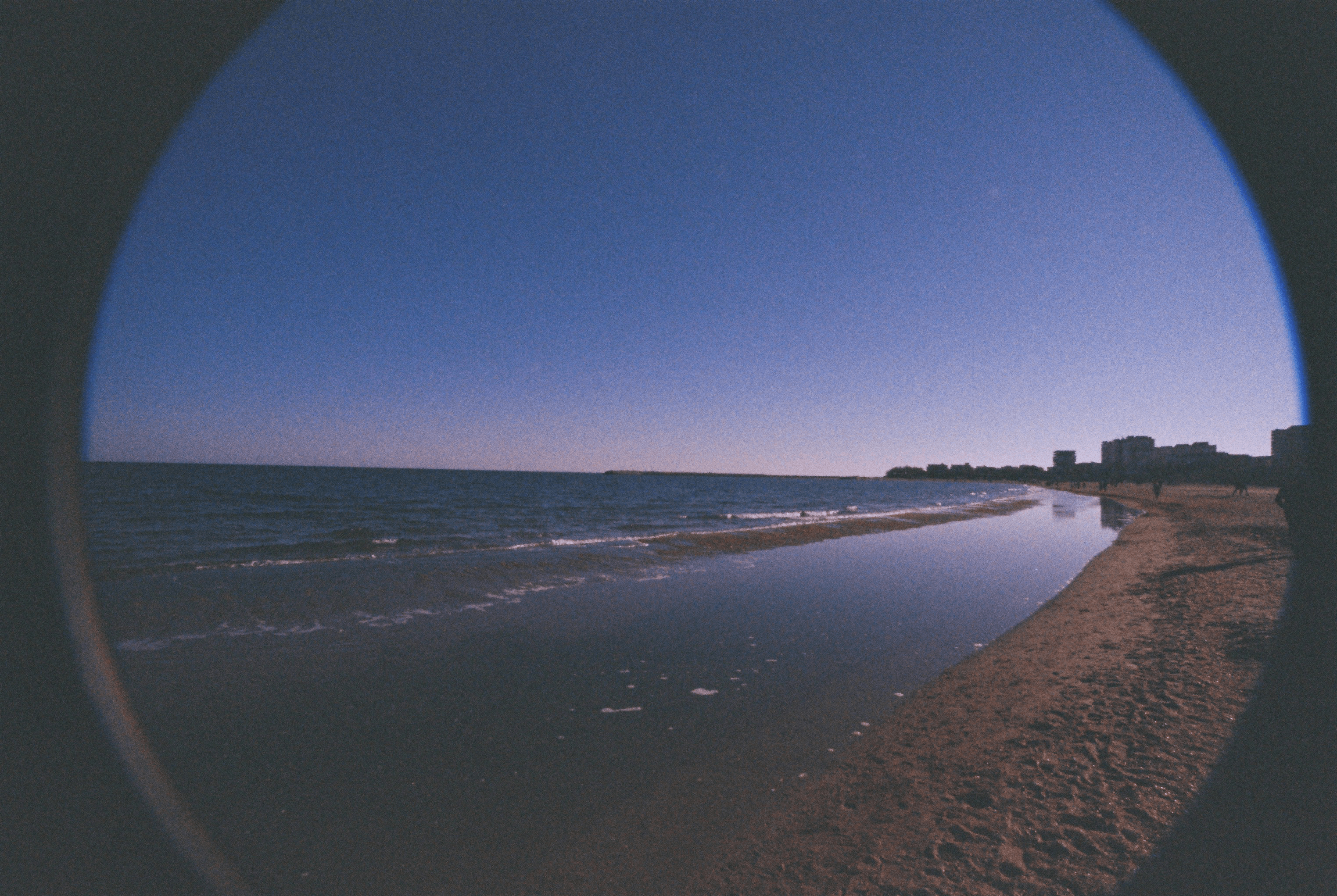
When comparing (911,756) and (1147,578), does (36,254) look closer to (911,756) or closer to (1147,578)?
(911,756)

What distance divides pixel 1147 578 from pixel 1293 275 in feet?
39.1

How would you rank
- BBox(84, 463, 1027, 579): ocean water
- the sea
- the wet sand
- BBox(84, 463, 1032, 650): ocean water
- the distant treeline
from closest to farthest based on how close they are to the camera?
the wet sand → the sea → BBox(84, 463, 1032, 650): ocean water → BBox(84, 463, 1027, 579): ocean water → the distant treeline

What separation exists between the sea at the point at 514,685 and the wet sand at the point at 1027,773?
0.44 m

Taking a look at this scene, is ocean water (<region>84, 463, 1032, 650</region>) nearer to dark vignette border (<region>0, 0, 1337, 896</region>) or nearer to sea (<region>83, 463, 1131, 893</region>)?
sea (<region>83, 463, 1131, 893</region>)

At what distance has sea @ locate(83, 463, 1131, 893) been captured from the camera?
4023mm

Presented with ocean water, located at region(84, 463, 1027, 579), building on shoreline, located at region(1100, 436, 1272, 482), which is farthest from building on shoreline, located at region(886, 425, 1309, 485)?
ocean water, located at region(84, 463, 1027, 579)

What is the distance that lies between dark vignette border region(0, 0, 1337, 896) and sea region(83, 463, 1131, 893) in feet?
2.51

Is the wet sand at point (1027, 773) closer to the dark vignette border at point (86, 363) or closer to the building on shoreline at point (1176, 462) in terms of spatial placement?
the dark vignette border at point (86, 363)

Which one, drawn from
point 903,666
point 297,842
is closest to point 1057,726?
point 903,666

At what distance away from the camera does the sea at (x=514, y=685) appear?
4.02m

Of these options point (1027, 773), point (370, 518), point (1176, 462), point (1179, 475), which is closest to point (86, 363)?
point (1027, 773)

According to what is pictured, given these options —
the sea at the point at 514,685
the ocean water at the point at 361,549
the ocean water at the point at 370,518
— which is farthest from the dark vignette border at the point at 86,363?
the ocean water at the point at 370,518

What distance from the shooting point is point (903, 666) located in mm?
7914

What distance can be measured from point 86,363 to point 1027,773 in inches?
356
